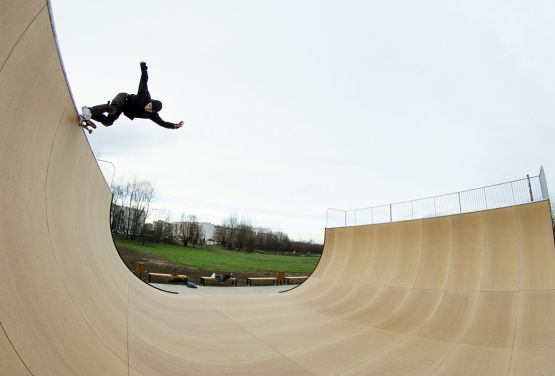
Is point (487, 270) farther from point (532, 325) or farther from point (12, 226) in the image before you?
point (12, 226)

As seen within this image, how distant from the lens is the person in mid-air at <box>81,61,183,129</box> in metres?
3.34

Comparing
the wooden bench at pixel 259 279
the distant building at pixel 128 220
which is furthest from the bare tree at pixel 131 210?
the wooden bench at pixel 259 279

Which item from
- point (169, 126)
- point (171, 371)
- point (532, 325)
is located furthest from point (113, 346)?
point (532, 325)

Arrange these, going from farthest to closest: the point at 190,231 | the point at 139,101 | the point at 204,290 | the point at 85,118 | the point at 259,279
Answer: the point at 190,231 → the point at 259,279 → the point at 204,290 → the point at 139,101 → the point at 85,118

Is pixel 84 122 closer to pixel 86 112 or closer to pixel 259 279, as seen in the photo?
pixel 86 112

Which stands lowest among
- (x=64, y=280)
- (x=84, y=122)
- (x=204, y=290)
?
(x=204, y=290)

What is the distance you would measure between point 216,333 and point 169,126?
4174 millimetres

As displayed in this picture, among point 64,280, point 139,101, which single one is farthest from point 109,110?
point 64,280

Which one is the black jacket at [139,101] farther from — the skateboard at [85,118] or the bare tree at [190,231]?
the bare tree at [190,231]

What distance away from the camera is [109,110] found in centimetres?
336

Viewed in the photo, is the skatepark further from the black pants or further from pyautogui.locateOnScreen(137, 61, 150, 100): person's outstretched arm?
pyautogui.locateOnScreen(137, 61, 150, 100): person's outstretched arm

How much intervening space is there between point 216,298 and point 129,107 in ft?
23.6

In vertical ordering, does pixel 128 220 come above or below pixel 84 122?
below

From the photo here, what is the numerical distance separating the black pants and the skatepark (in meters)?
0.36
